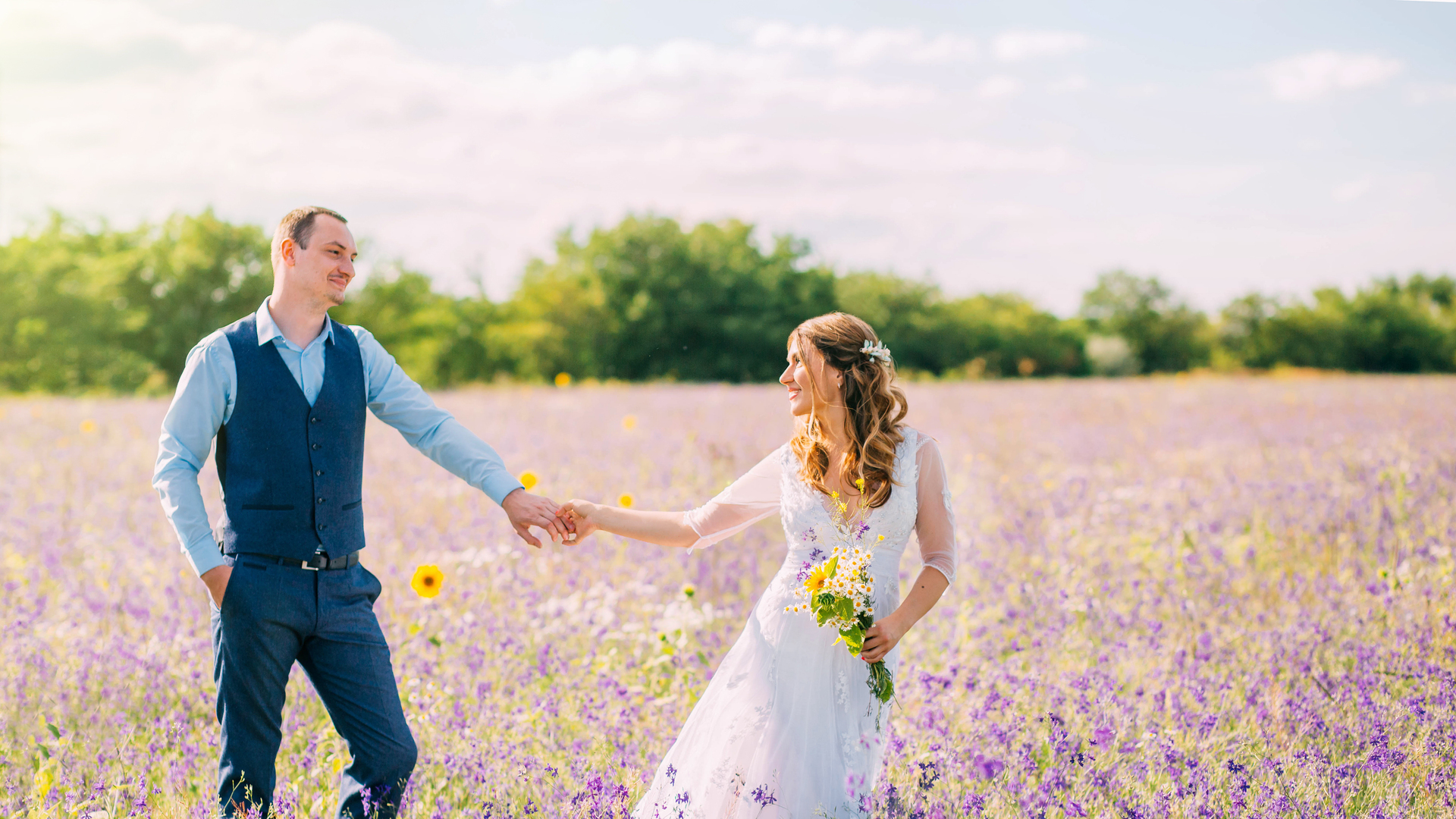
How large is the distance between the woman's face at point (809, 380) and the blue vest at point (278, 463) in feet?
4.85

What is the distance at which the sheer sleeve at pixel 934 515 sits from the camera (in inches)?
117

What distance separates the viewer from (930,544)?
300 centimetres

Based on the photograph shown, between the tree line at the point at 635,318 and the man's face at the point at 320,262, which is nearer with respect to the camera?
the man's face at the point at 320,262

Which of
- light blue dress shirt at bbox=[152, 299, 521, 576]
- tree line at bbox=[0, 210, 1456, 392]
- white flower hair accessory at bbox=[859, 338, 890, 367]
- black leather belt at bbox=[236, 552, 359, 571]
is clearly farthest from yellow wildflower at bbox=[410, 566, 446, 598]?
tree line at bbox=[0, 210, 1456, 392]

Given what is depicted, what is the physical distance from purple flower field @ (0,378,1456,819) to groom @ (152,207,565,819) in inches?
11.8

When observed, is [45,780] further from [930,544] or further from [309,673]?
[930,544]

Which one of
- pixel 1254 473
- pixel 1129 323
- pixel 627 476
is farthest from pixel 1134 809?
pixel 1129 323

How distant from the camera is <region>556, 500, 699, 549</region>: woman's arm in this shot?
343 cm

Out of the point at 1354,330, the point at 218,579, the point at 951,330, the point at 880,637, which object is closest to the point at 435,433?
the point at 218,579

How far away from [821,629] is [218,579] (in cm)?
184

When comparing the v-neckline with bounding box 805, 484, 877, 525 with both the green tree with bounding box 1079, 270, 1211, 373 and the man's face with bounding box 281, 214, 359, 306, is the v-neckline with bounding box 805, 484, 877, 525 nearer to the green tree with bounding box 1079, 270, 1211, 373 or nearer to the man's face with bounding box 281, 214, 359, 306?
the man's face with bounding box 281, 214, 359, 306

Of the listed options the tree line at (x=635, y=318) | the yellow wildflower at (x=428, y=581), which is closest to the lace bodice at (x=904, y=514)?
the yellow wildflower at (x=428, y=581)

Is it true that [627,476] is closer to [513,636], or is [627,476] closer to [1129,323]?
[513,636]

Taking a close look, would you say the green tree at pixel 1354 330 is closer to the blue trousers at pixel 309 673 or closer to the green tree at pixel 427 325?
the green tree at pixel 427 325
